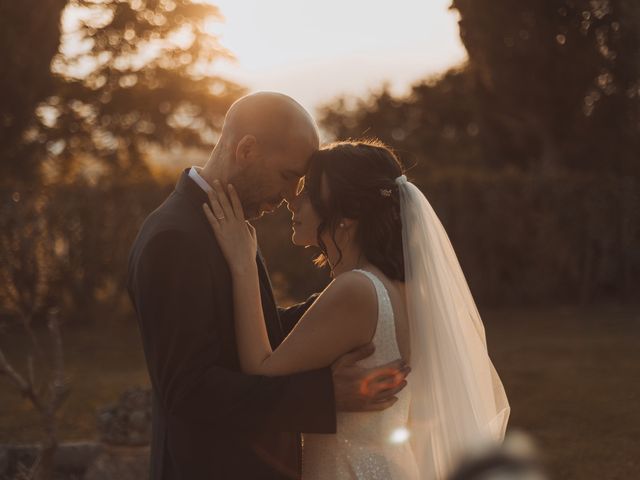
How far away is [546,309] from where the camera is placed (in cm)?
1343

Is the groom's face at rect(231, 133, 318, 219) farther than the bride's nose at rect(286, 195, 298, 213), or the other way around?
the bride's nose at rect(286, 195, 298, 213)

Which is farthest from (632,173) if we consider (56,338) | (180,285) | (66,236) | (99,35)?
(180,285)

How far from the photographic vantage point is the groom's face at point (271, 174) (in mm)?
3260

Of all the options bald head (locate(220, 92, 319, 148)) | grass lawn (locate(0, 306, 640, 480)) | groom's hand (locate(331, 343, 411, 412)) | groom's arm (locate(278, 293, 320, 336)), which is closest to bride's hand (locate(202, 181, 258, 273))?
bald head (locate(220, 92, 319, 148))

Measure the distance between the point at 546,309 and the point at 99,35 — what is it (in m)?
10.2

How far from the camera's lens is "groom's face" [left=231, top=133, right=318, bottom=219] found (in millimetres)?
3260

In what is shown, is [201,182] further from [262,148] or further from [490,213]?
[490,213]

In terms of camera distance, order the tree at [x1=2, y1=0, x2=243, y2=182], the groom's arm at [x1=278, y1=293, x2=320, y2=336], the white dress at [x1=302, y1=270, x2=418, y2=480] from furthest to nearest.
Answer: the tree at [x1=2, y1=0, x2=243, y2=182] → the groom's arm at [x1=278, y1=293, x2=320, y2=336] → the white dress at [x1=302, y1=270, x2=418, y2=480]

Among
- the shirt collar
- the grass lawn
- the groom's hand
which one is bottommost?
the grass lawn

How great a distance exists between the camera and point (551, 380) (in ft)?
29.2

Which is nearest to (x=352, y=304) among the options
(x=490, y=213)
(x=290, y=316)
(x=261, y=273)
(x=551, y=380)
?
(x=261, y=273)

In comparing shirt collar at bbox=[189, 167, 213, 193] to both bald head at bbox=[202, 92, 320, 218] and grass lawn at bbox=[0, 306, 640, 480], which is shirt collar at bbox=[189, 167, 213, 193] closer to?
bald head at bbox=[202, 92, 320, 218]

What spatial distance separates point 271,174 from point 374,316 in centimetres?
64

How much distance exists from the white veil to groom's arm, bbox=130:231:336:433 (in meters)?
0.56
